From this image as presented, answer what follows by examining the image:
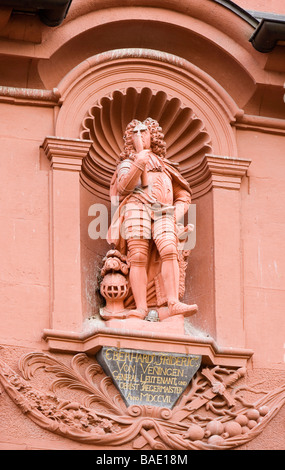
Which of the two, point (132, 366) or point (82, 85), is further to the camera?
point (82, 85)

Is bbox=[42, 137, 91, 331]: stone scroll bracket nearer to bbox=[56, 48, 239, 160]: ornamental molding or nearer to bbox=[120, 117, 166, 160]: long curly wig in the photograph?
bbox=[120, 117, 166, 160]: long curly wig

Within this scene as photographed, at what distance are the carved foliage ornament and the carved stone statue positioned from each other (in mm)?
623

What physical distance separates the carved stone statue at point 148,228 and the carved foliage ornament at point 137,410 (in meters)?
0.62

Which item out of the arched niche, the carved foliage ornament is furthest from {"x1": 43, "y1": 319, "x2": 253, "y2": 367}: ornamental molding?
the arched niche

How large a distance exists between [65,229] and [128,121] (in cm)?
133

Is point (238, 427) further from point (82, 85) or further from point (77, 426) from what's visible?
point (82, 85)

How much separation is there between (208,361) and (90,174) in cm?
191

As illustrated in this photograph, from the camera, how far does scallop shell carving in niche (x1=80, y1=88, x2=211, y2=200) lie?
17.3 m

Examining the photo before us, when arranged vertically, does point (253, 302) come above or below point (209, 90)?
below

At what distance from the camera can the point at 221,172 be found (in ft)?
56.5

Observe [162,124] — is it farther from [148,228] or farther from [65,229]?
[65,229]

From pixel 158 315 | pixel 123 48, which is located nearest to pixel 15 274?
pixel 158 315
